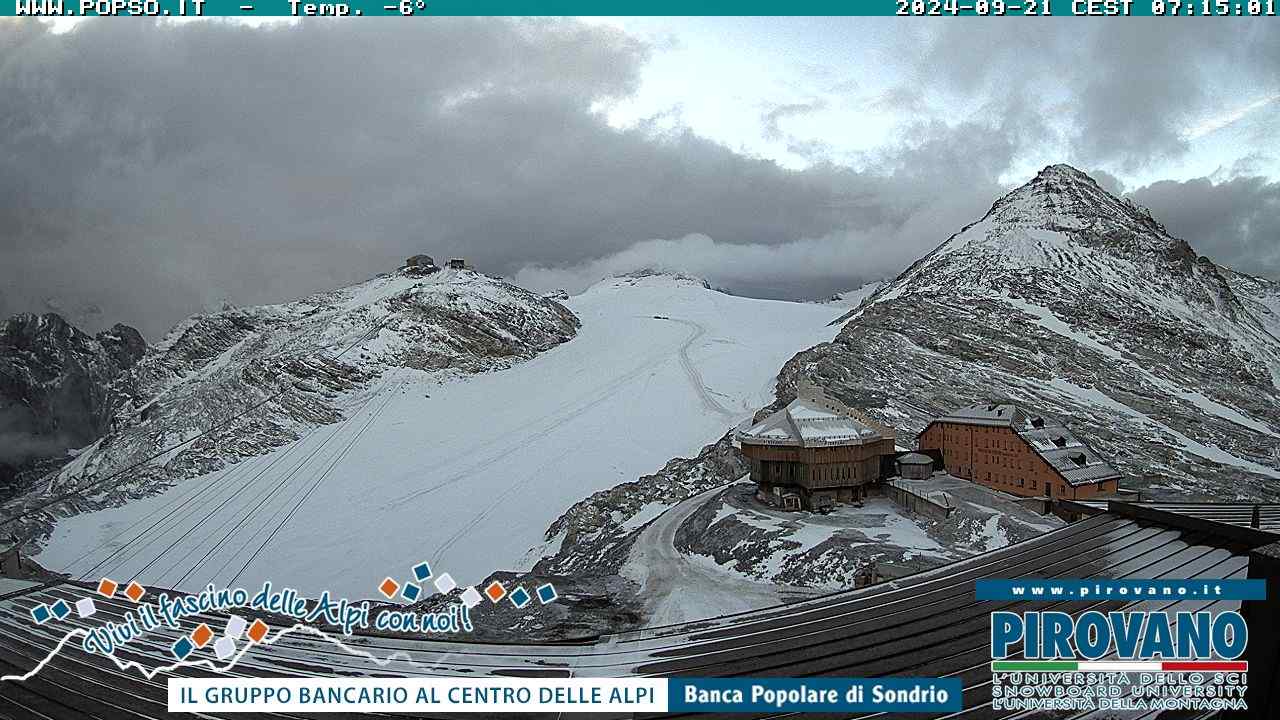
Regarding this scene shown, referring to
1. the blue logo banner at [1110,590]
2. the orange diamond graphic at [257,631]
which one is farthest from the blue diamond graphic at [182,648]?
the blue logo banner at [1110,590]

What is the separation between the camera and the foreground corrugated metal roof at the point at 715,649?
6066 millimetres

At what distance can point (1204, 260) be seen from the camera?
8794 centimetres

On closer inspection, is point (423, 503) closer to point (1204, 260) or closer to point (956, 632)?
point (956, 632)

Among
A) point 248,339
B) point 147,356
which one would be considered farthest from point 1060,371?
point 147,356

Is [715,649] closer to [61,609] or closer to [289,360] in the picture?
[61,609]

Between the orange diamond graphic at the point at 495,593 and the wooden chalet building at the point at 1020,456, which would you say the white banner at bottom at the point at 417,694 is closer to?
the orange diamond graphic at the point at 495,593

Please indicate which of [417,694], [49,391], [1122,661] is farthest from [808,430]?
[49,391]

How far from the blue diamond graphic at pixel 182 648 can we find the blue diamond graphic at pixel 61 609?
1.91 metres

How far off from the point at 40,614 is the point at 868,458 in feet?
93.0

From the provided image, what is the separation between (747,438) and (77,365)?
2083 inches

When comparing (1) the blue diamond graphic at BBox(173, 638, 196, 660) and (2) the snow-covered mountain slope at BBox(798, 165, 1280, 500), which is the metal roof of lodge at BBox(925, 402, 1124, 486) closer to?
(2) the snow-covered mountain slope at BBox(798, 165, 1280, 500)

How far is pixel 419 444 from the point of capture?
51781 mm

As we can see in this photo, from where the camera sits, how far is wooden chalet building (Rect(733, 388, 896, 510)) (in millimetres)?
29141

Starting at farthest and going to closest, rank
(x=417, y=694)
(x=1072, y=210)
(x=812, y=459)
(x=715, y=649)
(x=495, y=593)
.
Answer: (x=1072, y=210)
(x=812, y=459)
(x=495, y=593)
(x=715, y=649)
(x=417, y=694)
